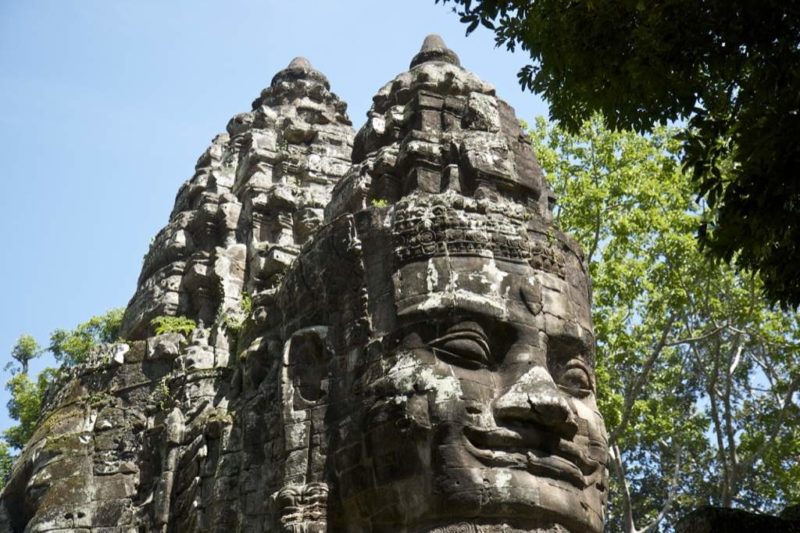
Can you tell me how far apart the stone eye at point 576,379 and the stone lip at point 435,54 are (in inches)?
213

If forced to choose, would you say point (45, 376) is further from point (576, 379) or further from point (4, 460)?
point (576, 379)

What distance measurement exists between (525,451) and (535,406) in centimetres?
48

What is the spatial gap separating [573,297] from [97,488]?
7738 millimetres

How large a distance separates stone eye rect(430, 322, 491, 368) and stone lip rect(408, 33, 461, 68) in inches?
216

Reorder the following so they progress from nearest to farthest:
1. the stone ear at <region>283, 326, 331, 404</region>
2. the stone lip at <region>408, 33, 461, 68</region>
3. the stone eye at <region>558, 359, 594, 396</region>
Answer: the stone eye at <region>558, 359, 594, 396</region>, the stone ear at <region>283, 326, 331, 404</region>, the stone lip at <region>408, 33, 461, 68</region>

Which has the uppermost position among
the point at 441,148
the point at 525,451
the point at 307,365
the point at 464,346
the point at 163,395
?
the point at 441,148

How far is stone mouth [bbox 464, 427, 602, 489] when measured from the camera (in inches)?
445

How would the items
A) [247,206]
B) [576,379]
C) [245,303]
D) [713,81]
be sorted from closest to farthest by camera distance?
[713,81] < [576,379] < [245,303] < [247,206]

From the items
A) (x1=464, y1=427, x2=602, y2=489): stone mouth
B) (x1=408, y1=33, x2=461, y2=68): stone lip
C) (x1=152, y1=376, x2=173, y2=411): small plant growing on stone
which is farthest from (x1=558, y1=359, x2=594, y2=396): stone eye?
(x1=152, y1=376, x2=173, y2=411): small plant growing on stone

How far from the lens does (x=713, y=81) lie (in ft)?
30.2

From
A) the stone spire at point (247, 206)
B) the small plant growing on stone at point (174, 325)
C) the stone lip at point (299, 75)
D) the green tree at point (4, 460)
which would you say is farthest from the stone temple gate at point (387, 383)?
the green tree at point (4, 460)

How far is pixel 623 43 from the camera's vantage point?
29.9 ft

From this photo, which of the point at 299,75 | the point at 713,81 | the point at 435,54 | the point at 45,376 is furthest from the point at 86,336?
the point at 713,81

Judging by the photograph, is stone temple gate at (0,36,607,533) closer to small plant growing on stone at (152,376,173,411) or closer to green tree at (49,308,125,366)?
small plant growing on stone at (152,376,173,411)
